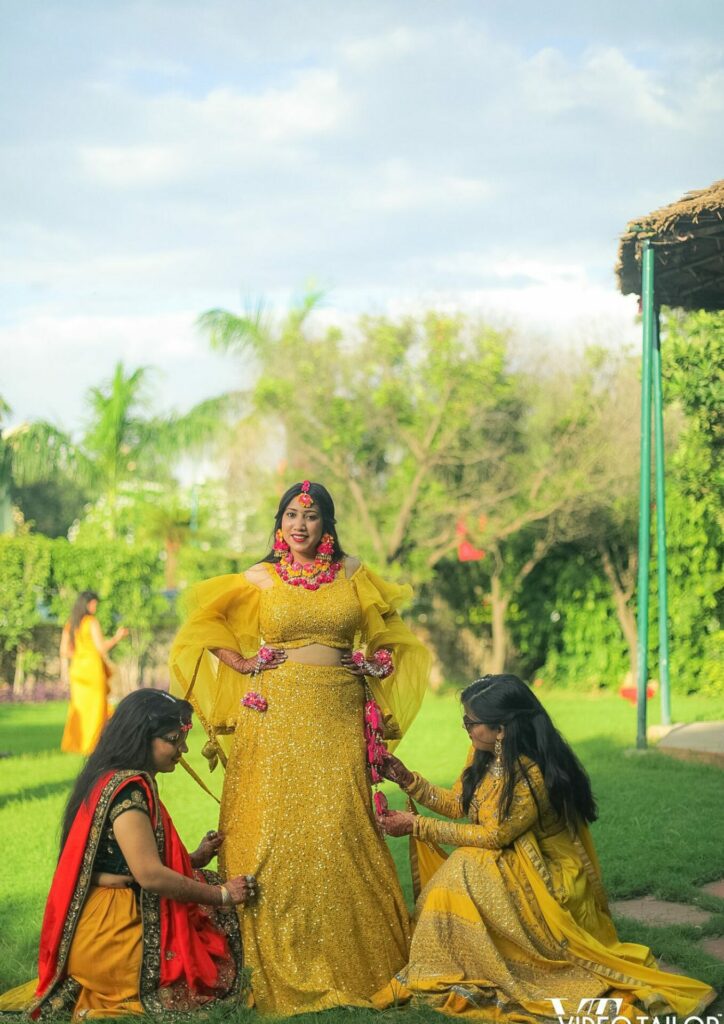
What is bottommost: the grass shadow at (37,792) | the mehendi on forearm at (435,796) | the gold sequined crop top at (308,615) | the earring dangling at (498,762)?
the grass shadow at (37,792)

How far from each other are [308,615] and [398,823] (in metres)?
0.83

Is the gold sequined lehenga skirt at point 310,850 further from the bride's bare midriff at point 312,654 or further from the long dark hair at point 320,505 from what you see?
the long dark hair at point 320,505

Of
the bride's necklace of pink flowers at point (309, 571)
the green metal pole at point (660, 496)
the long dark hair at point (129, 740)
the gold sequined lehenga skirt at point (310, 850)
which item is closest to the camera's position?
the long dark hair at point (129, 740)

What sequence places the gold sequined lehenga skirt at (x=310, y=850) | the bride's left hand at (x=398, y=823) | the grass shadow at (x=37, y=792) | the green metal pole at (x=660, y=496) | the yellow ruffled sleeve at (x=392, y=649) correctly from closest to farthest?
the gold sequined lehenga skirt at (x=310, y=850) < the bride's left hand at (x=398, y=823) < the yellow ruffled sleeve at (x=392, y=649) < the grass shadow at (x=37, y=792) < the green metal pole at (x=660, y=496)

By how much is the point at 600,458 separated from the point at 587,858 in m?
12.7

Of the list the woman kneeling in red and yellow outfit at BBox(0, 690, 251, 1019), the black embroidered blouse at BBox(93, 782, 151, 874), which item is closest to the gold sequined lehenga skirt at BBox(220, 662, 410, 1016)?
the woman kneeling in red and yellow outfit at BBox(0, 690, 251, 1019)

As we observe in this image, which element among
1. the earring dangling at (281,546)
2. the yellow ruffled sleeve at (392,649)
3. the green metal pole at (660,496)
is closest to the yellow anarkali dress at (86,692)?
the green metal pole at (660,496)

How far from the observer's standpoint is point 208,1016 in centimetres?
386

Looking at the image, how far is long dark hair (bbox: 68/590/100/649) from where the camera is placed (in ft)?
35.0

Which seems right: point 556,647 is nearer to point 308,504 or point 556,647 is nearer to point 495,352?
point 495,352

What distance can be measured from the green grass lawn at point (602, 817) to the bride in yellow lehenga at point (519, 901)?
1.13 feet

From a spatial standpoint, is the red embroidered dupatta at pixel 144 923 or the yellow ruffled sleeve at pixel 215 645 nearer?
the red embroidered dupatta at pixel 144 923

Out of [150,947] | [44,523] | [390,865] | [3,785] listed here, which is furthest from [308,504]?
[44,523]

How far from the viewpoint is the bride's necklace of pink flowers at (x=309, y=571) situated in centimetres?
461
